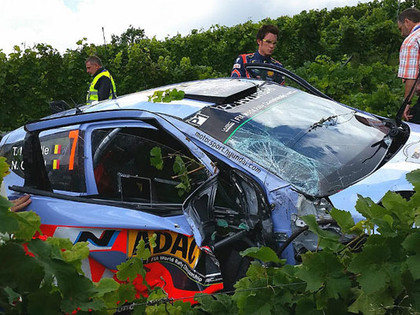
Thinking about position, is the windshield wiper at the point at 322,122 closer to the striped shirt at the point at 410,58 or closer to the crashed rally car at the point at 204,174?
the crashed rally car at the point at 204,174

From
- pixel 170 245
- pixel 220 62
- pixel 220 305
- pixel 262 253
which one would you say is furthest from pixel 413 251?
pixel 220 62

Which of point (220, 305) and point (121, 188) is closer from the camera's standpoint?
Result: point (220, 305)

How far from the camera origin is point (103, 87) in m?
8.95

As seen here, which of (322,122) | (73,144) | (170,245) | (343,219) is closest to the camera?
(343,219)

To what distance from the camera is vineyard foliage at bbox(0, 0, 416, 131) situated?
9.50 metres

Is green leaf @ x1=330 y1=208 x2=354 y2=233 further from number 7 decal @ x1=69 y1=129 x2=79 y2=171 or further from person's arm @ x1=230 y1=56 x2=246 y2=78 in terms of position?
person's arm @ x1=230 y1=56 x2=246 y2=78

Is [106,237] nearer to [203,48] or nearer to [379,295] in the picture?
[379,295]

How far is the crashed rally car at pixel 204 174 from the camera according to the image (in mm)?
3342

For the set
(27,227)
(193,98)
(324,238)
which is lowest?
(324,238)

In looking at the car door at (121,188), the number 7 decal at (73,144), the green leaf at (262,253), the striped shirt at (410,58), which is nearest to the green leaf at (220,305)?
the green leaf at (262,253)

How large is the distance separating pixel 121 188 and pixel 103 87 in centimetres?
521

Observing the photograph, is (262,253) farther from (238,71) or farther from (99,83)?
(99,83)

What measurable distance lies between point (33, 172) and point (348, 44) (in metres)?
13.0

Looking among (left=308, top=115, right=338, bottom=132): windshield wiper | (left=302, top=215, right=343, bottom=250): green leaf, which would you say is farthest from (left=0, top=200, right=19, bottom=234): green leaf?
(left=308, top=115, right=338, bottom=132): windshield wiper
